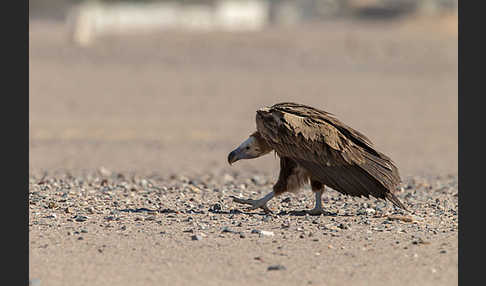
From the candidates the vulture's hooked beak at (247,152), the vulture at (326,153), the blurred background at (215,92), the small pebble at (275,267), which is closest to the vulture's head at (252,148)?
the vulture's hooked beak at (247,152)

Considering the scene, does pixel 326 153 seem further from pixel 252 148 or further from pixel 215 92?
pixel 215 92

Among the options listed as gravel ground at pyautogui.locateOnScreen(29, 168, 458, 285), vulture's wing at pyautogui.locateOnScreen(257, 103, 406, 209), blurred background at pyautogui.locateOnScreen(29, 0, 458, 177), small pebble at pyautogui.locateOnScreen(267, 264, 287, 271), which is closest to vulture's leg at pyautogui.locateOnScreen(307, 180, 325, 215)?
gravel ground at pyautogui.locateOnScreen(29, 168, 458, 285)

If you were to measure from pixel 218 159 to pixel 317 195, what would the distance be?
860 centimetres

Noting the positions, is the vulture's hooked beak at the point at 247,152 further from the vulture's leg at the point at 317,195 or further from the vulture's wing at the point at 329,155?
the vulture's leg at the point at 317,195

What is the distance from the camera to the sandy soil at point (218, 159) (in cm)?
780

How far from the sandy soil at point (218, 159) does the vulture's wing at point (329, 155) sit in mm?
384

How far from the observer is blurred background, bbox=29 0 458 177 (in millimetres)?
18812

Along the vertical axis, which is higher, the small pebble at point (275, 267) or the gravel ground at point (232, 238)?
the gravel ground at point (232, 238)

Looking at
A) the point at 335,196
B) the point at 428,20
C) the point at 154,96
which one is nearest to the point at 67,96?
the point at 154,96

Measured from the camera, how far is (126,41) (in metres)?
38.4

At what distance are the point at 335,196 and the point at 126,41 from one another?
1100 inches

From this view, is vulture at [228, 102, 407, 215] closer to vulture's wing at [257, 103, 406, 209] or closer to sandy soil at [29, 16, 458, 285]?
vulture's wing at [257, 103, 406, 209]

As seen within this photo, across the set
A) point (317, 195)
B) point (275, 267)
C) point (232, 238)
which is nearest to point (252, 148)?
point (317, 195)

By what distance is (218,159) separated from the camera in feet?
59.7
